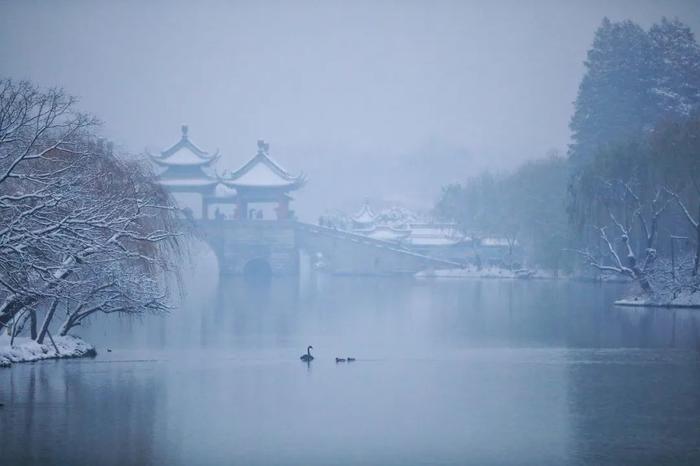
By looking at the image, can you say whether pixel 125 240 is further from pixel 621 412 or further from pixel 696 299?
pixel 696 299

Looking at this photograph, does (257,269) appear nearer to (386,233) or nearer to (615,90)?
(386,233)

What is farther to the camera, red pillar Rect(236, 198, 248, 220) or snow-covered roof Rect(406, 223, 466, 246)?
snow-covered roof Rect(406, 223, 466, 246)

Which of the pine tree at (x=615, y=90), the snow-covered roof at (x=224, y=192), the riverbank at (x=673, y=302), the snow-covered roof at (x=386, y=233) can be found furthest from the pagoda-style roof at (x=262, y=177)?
the riverbank at (x=673, y=302)

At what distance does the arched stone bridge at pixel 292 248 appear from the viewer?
55.2m

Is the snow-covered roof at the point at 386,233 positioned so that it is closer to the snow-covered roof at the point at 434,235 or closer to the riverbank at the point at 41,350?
the snow-covered roof at the point at 434,235

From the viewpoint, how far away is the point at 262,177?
5706 centimetres

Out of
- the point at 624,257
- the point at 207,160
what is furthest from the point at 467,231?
the point at 624,257

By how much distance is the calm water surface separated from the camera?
35.4ft

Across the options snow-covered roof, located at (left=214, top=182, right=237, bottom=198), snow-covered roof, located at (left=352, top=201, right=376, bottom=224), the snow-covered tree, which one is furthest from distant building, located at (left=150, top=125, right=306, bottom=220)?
the snow-covered tree

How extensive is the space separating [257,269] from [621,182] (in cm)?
2853

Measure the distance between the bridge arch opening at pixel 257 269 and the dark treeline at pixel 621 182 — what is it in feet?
44.6

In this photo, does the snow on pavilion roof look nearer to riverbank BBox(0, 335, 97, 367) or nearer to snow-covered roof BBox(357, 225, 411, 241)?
snow-covered roof BBox(357, 225, 411, 241)

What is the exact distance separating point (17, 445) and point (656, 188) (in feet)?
85.5

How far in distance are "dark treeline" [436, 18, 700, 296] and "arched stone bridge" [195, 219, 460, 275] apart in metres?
6.41
